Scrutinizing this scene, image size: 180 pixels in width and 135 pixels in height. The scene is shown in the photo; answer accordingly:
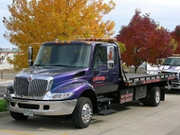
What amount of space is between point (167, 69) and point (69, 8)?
6937mm

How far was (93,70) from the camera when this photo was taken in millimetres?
9172

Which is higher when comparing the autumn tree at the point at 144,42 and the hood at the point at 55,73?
the autumn tree at the point at 144,42

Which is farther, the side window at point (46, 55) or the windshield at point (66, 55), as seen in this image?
the side window at point (46, 55)

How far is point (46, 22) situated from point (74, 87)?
4874mm

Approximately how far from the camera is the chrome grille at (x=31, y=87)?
8.19 m

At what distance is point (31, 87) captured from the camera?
8.30m

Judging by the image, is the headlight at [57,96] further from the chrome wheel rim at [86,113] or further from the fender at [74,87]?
the chrome wheel rim at [86,113]

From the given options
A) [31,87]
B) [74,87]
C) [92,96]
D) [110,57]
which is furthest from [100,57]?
[31,87]

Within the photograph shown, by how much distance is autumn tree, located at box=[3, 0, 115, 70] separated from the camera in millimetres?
12680

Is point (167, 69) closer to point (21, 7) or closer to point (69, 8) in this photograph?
point (69, 8)

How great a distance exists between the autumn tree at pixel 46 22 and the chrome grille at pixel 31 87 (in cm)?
404

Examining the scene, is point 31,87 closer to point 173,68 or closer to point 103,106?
point 103,106

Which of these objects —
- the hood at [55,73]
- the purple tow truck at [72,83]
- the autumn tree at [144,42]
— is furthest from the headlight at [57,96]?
the autumn tree at [144,42]

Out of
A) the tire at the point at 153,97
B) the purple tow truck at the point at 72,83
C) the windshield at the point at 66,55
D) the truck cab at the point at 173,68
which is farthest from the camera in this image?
the truck cab at the point at 173,68
